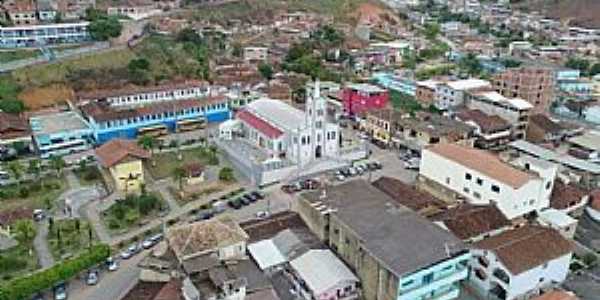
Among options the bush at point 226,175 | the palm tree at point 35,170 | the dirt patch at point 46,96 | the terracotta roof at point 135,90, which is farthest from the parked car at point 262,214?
the dirt patch at point 46,96

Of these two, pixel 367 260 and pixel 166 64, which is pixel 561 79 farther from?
pixel 367 260

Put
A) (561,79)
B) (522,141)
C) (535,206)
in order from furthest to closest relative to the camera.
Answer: (561,79) < (522,141) < (535,206)

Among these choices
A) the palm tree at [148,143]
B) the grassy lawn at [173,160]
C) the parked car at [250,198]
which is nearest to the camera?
the parked car at [250,198]

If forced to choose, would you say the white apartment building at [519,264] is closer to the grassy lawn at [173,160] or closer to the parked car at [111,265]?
the parked car at [111,265]

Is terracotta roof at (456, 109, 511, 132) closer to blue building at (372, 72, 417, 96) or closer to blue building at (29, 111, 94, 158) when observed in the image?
blue building at (372, 72, 417, 96)

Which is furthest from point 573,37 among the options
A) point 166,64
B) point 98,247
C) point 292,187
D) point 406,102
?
point 98,247

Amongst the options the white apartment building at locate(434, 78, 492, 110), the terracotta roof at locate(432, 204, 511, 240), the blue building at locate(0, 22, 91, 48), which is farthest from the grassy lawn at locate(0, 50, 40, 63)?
the terracotta roof at locate(432, 204, 511, 240)
